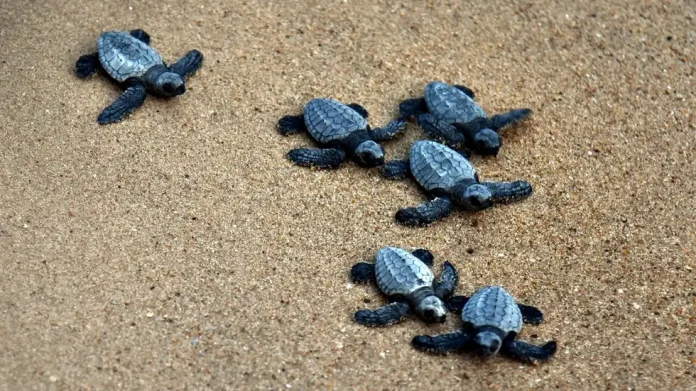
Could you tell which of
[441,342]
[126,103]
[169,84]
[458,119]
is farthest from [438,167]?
[126,103]

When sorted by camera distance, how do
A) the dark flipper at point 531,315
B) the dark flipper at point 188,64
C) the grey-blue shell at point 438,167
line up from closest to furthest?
the dark flipper at point 531,315 → the grey-blue shell at point 438,167 → the dark flipper at point 188,64

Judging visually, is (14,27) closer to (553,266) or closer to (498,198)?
(498,198)

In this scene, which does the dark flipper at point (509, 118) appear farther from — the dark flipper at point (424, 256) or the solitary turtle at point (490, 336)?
the solitary turtle at point (490, 336)

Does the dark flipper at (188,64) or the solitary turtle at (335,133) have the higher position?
the solitary turtle at (335,133)

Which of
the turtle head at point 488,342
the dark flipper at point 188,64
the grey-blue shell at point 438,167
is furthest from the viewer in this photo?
the dark flipper at point 188,64

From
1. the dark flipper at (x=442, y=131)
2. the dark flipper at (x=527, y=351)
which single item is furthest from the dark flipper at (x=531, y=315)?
the dark flipper at (x=442, y=131)

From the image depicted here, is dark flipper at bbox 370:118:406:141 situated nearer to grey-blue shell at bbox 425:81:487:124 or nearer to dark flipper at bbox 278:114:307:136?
grey-blue shell at bbox 425:81:487:124

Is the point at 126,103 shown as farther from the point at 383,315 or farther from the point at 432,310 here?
the point at 432,310
